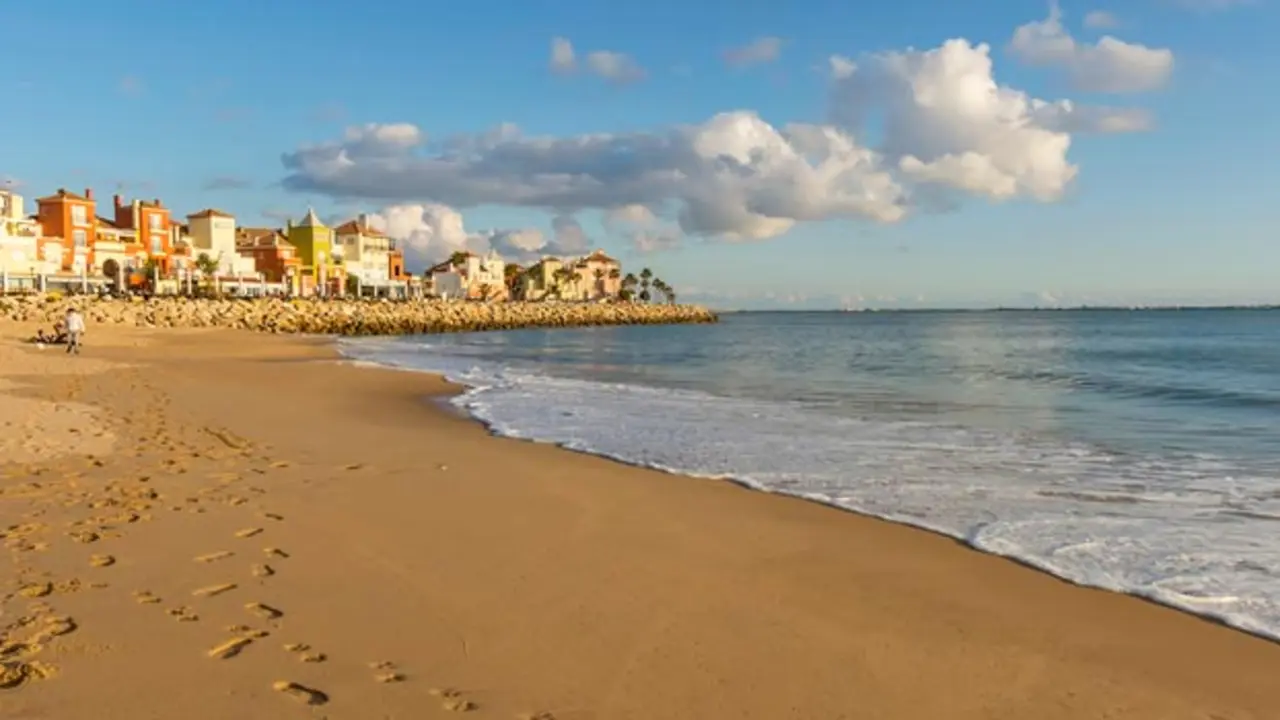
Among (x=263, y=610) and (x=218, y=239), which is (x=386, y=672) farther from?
(x=218, y=239)

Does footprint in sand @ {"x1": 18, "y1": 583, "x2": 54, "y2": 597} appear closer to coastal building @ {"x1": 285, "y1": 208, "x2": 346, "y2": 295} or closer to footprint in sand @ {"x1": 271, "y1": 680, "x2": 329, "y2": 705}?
footprint in sand @ {"x1": 271, "y1": 680, "x2": 329, "y2": 705}

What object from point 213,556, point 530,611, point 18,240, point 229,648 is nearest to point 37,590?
point 213,556

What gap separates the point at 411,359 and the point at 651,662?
91.3ft

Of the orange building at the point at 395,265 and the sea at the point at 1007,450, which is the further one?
the orange building at the point at 395,265

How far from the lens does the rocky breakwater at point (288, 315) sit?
4284cm

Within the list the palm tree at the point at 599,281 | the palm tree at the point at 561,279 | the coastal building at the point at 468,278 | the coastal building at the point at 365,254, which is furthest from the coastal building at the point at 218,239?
the palm tree at the point at 599,281

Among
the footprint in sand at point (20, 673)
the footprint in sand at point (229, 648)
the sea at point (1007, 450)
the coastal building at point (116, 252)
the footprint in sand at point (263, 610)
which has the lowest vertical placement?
the sea at point (1007, 450)

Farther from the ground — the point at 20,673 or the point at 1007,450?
the point at 20,673

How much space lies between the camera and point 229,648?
4.04 m

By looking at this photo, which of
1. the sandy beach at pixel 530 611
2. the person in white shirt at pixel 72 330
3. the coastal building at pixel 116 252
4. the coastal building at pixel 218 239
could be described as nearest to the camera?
the sandy beach at pixel 530 611

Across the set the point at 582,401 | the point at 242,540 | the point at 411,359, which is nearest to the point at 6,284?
the point at 411,359

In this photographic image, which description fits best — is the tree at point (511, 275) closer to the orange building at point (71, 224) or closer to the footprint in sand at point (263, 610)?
the orange building at point (71, 224)

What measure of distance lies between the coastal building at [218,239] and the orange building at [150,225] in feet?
15.3

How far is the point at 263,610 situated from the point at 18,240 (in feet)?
201
